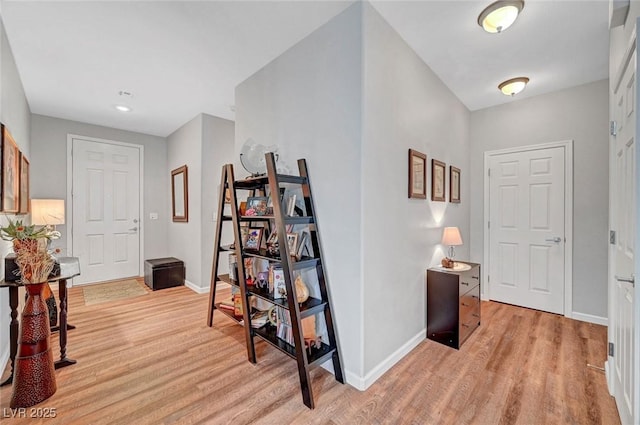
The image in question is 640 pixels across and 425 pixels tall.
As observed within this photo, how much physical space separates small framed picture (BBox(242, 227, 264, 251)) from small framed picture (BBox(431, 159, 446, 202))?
1.70 metres

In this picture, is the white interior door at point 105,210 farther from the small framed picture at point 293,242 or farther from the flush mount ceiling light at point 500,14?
the flush mount ceiling light at point 500,14

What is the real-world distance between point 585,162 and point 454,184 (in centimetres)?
129

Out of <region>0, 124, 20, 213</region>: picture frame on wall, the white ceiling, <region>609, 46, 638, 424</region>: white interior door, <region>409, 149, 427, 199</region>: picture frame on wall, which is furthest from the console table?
<region>609, 46, 638, 424</region>: white interior door

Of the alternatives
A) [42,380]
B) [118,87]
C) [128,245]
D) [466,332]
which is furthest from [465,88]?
[128,245]

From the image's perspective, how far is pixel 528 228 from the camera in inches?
131

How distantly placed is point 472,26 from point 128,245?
5.33m

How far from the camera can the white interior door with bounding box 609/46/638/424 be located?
1.35m

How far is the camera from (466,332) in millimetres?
2551

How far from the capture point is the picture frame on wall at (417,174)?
239cm

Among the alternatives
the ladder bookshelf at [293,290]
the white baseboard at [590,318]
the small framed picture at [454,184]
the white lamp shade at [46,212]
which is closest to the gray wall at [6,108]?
the white lamp shade at [46,212]

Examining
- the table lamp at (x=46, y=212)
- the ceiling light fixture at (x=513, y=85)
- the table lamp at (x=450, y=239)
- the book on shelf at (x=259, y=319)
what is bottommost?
the book on shelf at (x=259, y=319)

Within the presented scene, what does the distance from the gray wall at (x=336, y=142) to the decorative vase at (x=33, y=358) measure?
5.94ft

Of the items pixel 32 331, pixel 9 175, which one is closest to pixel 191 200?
pixel 9 175

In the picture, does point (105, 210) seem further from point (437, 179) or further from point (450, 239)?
point (450, 239)
